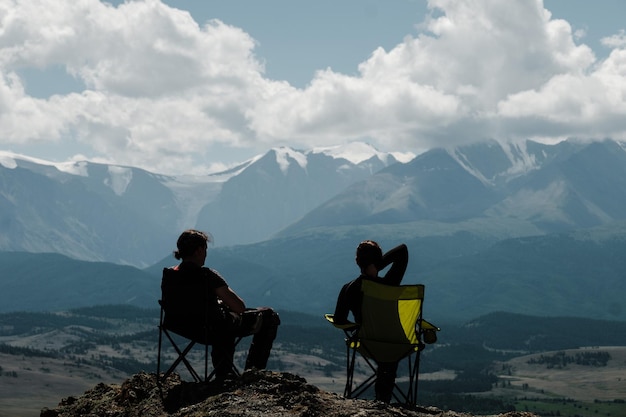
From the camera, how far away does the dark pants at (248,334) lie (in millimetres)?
15828

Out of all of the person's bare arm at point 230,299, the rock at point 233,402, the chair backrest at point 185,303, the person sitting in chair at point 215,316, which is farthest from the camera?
the chair backrest at point 185,303

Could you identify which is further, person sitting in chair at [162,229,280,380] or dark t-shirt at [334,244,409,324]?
dark t-shirt at [334,244,409,324]

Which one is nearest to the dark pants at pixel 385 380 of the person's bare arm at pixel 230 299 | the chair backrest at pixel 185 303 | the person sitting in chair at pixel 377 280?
the person sitting in chair at pixel 377 280

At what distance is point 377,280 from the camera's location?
54.1ft

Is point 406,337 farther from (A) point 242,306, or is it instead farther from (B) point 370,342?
(A) point 242,306

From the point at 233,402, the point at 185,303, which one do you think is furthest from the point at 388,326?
the point at 233,402

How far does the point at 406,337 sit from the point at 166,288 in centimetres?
465

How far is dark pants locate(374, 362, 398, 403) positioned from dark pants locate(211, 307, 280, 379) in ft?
7.39

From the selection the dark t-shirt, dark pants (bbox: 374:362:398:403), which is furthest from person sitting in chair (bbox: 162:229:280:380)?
dark pants (bbox: 374:362:398:403)

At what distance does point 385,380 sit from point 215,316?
3552mm

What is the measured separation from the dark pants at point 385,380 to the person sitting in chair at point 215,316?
2.25 meters

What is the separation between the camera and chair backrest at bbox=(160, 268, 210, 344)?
52.3ft

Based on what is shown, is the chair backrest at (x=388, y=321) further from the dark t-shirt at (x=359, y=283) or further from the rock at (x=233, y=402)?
the rock at (x=233, y=402)

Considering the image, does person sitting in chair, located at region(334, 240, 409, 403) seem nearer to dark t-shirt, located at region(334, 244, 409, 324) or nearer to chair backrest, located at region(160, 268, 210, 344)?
dark t-shirt, located at region(334, 244, 409, 324)
